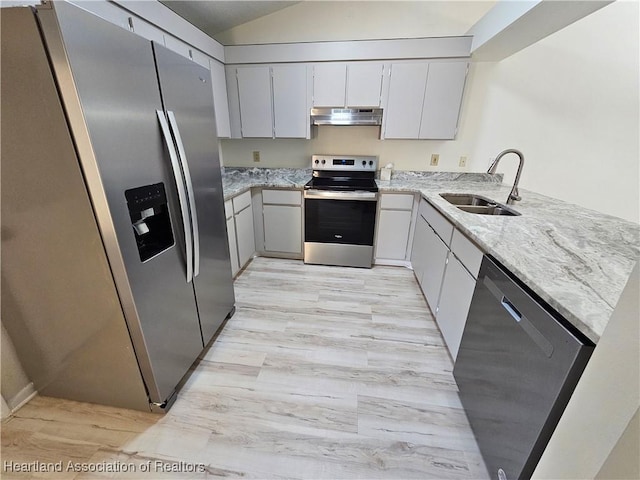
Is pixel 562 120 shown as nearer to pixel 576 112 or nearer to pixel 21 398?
pixel 576 112

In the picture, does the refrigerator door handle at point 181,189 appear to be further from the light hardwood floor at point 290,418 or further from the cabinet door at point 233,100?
the cabinet door at point 233,100

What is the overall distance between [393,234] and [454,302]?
1.27 meters

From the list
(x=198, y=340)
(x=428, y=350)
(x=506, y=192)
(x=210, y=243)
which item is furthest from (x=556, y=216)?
(x=198, y=340)

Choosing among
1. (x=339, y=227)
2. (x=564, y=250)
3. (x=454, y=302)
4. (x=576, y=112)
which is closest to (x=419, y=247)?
(x=339, y=227)

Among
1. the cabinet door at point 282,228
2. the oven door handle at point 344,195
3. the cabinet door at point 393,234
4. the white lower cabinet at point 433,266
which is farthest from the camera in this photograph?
the cabinet door at point 282,228

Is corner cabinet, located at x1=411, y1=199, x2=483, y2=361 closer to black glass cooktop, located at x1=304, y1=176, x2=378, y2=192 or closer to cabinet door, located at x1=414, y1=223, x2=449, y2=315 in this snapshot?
cabinet door, located at x1=414, y1=223, x2=449, y2=315

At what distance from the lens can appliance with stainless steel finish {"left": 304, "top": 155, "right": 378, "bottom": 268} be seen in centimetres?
266

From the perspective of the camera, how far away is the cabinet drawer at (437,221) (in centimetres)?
178

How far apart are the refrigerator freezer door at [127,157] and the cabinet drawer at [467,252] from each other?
1513 millimetres

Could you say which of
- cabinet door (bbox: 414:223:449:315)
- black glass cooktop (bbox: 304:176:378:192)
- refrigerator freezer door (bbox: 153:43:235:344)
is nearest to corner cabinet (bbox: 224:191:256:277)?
refrigerator freezer door (bbox: 153:43:235:344)

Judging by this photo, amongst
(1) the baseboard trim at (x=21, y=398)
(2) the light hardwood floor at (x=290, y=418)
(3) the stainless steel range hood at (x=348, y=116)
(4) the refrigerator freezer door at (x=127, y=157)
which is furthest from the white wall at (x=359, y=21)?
(1) the baseboard trim at (x=21, y=398)

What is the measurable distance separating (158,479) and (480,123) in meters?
3.73

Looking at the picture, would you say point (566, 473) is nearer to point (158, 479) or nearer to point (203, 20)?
point (158, 479)

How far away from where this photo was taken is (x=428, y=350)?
1.79 metres
